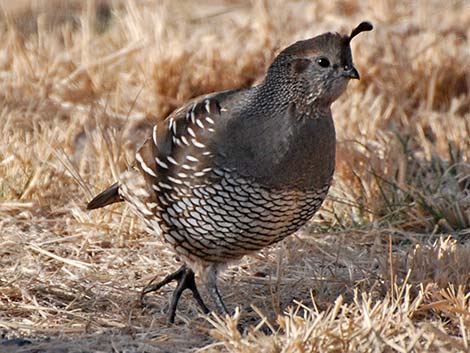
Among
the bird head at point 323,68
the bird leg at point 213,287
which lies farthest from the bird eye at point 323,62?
the bird leg at point 213,287

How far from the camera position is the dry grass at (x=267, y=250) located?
11.3 ft

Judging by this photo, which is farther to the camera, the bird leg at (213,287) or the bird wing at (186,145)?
the bird leg at (213,287)

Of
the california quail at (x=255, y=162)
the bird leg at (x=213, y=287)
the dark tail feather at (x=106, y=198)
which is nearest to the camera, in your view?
the california quail at (x=255, y=162)

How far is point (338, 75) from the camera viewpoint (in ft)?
12.0

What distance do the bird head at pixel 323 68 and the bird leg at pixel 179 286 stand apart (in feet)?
2.60

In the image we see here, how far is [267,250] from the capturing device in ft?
14.7

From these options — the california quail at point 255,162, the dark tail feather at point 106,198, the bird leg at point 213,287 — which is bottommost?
the bird leg at point 213,287

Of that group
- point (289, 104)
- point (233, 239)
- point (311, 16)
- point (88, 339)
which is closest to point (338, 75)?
point (289, 104)

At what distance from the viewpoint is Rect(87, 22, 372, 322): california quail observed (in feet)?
11.9

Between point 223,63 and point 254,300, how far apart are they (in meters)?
2.42

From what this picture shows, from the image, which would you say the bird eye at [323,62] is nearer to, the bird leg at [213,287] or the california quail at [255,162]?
the california quail at [255,162]

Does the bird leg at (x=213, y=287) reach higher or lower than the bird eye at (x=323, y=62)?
lower

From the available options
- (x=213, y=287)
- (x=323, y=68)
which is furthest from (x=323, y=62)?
(x=213, y=287)

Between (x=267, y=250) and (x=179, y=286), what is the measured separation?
0.68 m
